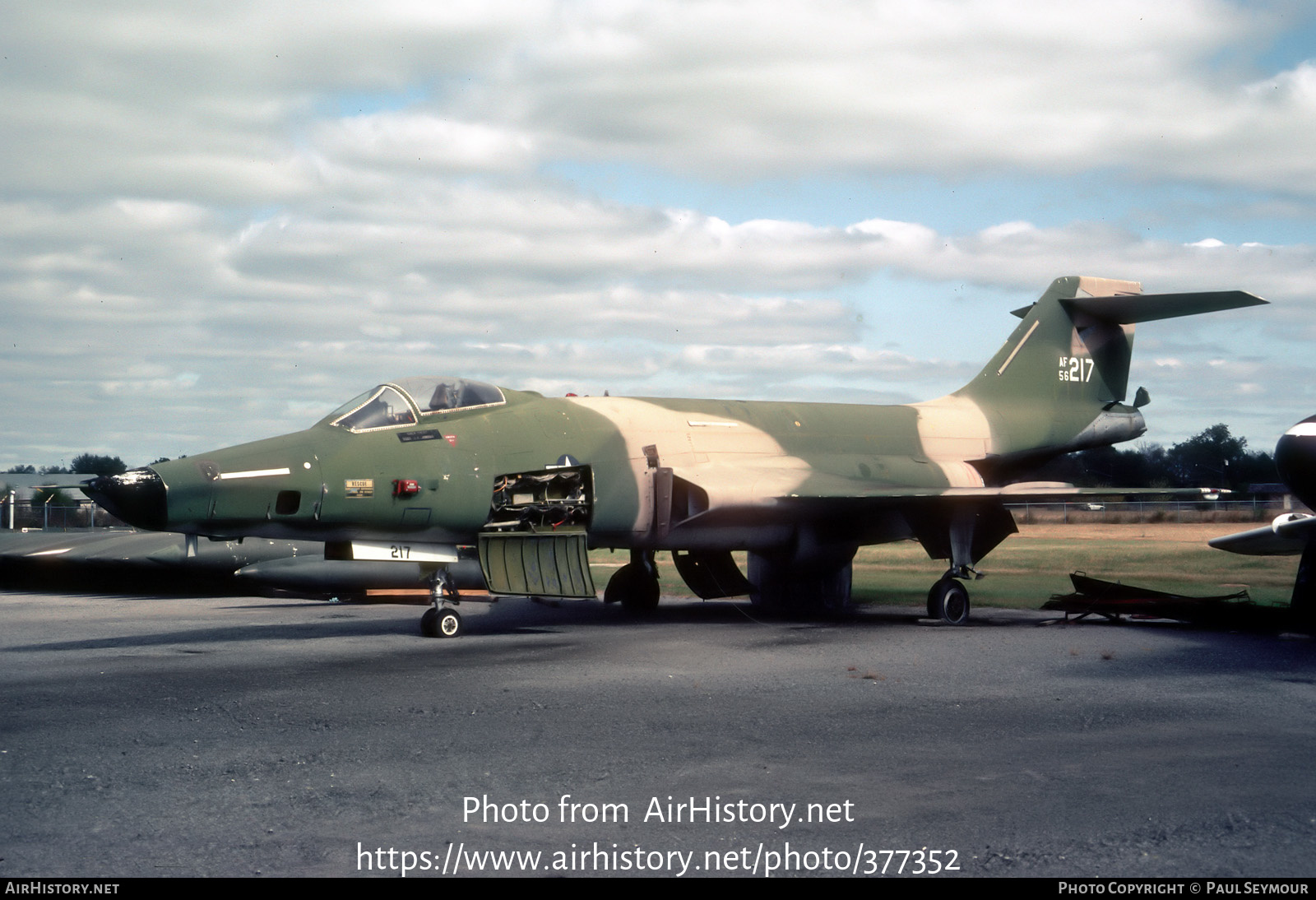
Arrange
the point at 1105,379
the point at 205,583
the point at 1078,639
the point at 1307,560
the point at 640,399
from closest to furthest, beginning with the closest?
the point at 1078,639 → the point at 1307,560 → the point at 640,399 → the point at 1105,379 → the point at 205,583

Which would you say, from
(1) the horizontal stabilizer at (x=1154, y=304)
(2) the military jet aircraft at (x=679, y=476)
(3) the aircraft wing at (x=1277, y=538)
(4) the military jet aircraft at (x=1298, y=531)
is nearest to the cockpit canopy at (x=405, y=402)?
(2) the military jet aircraft at (x=679, y=476)

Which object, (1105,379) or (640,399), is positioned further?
(1105,379)

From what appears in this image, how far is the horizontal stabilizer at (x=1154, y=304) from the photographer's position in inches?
657

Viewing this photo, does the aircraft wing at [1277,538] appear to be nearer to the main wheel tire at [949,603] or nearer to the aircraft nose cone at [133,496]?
the main wheel tire at [949,603]

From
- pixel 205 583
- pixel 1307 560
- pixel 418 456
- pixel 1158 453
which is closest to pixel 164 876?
pixel 418 456

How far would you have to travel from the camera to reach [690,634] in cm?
1316

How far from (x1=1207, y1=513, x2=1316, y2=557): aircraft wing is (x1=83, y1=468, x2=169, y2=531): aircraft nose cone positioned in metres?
12.8

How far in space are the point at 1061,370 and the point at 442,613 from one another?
11780 mm

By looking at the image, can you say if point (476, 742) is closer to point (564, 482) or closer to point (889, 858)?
point (889, 858)

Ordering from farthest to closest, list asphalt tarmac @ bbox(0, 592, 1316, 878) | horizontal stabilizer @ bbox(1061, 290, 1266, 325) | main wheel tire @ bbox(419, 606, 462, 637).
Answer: horizontal stabilizer @ bbox(1061, 290, 1266, 325) < main wheel tire @ bbox(419, 606, 462, 637) < asphalt tarmac @ bbox(0, 592, 1316, 878)

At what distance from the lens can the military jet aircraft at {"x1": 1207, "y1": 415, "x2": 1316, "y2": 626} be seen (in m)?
10.8

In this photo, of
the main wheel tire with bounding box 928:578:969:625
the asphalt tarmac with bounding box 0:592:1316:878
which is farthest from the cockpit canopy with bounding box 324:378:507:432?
the main wheel tire with bounding box 928:578:969:625

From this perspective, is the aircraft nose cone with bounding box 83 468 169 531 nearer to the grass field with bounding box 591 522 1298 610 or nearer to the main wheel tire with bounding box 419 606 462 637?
the main wheel tire with bounding box 419 606 462 637

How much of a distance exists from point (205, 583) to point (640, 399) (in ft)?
34.5
